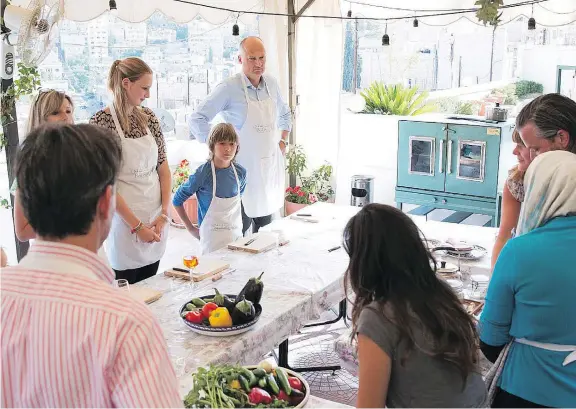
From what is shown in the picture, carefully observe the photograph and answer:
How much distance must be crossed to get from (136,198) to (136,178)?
0.10 m

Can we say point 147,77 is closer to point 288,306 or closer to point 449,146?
point 288,306

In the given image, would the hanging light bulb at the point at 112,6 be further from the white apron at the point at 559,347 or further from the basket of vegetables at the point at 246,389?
the white apron at the point at 559,347

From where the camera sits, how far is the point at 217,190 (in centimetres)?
381

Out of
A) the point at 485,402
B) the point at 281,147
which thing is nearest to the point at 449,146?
the point at 281,147

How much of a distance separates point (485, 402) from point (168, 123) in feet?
17.0

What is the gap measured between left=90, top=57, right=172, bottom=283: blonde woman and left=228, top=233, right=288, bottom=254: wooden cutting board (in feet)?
1.32

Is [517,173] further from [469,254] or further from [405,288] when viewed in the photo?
[405,288]

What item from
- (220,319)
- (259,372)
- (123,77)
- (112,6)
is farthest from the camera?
(112,6)

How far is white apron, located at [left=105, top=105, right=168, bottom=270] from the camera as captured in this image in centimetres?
334

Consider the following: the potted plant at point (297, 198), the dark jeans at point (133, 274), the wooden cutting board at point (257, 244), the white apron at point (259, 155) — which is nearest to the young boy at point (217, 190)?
the wooden cutting board at point (257, 244)

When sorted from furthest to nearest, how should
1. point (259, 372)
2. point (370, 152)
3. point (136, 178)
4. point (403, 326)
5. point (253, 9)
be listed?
point (370, 152), point (253, 9), point (136, 178), point (259, 372), point (403, 326)

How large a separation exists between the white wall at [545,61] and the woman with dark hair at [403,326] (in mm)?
6112

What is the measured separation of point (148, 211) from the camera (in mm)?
3465

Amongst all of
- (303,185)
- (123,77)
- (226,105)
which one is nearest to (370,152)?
(303,185)
